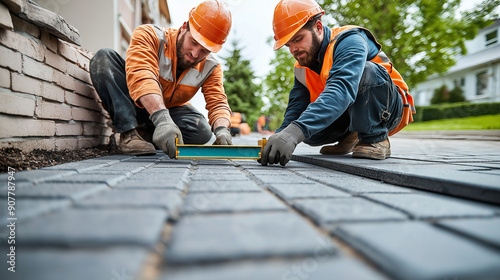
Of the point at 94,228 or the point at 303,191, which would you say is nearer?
the point at 94,228

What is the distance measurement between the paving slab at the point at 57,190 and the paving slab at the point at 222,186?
386mm

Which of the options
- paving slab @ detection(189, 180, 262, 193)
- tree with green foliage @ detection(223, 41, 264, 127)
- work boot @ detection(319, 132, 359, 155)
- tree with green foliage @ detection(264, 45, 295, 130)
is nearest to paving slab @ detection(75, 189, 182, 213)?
paving slab @ detection(189, 180, 262, 193)

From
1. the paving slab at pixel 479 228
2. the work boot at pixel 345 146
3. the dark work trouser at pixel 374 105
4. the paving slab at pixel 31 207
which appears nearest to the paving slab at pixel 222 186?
the paving slab at pixel 31 207

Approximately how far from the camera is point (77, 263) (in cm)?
55

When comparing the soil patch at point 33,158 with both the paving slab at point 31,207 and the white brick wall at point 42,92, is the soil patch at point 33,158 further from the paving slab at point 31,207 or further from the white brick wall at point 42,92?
the paving slab at point 31,207

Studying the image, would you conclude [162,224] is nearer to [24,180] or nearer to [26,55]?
[24,180]

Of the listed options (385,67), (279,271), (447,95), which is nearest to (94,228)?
(279,271)

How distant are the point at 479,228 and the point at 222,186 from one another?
0.96 meters

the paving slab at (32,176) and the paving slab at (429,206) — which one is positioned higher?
the paving slab at (32,176)

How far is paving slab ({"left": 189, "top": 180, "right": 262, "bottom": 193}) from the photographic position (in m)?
1.20

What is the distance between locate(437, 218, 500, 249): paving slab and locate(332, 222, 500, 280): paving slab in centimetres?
4

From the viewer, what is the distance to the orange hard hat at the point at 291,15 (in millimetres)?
2424

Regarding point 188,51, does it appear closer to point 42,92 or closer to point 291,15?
point 291,15

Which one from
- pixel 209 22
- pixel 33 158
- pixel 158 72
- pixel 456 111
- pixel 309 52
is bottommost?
pixel 33 158
